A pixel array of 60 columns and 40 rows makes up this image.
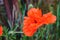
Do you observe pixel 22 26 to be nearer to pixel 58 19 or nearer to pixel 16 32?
pixel 16 32

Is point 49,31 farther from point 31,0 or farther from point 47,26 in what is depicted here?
point 31,0

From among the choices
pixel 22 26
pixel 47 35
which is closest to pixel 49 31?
pixel 47 35

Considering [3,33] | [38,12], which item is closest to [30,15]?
[38,12]

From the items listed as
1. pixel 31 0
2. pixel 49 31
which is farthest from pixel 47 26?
pixel 31 0

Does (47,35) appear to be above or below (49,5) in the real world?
below

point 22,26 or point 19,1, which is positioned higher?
point 19,1
